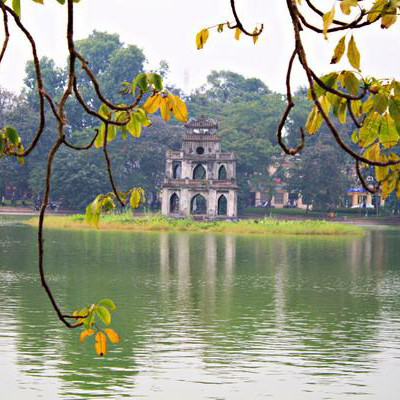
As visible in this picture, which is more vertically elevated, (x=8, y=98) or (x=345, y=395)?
(x=8, y=98)

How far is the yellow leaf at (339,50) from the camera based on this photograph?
263 centimetres

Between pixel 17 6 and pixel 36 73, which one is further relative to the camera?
pixel 17 6

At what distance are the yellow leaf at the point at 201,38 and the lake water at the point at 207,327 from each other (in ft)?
33.1

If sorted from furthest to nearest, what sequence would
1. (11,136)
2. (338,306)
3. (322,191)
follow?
1. (322,191)
2. (338,306)
3. (11,136)

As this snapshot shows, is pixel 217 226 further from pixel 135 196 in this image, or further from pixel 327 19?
pixel 327 19

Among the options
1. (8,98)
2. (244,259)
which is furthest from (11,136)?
(8,98)

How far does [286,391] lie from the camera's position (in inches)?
535

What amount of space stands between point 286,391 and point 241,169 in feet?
230

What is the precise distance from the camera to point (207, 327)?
19406 millimetres

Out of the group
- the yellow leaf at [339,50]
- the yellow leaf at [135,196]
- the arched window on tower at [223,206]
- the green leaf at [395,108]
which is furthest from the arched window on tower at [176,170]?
the yellow leaf at [339,50]

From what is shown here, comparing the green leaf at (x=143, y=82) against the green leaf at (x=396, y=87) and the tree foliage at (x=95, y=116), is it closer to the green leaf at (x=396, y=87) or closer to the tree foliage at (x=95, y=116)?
the tree foliage at (x=95, y=116)

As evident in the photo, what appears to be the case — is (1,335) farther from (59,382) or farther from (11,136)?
(11,136)

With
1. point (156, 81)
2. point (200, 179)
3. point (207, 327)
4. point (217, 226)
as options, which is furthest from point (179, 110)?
point (200, 179)

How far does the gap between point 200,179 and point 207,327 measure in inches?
1996
